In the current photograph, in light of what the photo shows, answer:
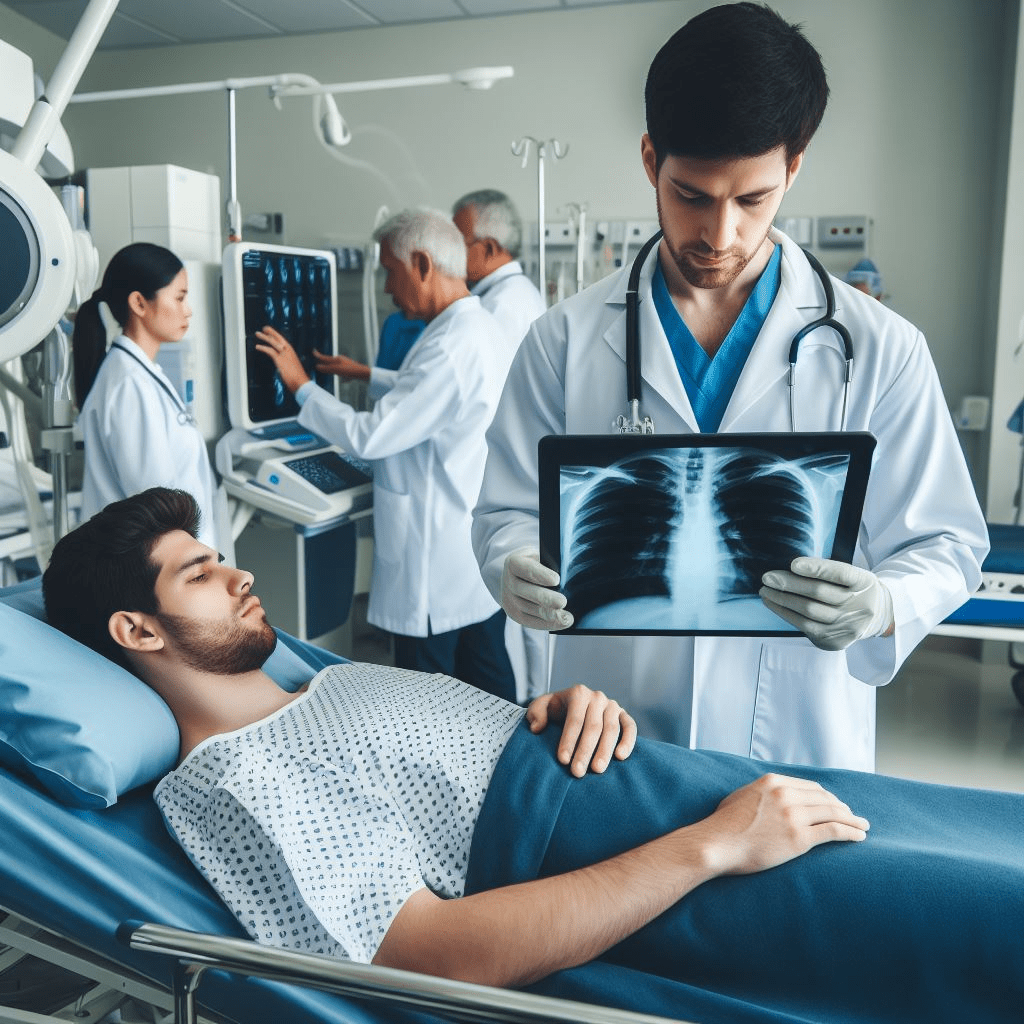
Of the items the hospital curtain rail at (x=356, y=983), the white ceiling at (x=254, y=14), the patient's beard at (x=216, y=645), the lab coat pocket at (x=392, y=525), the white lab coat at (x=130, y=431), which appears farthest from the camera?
the white ceiling at (x=254, y=14)

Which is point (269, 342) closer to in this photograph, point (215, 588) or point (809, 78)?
point (215, 588)

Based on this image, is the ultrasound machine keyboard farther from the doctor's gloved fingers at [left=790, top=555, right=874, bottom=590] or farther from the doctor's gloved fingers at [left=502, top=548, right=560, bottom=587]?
the doctor's gloved fingers at [left=790, top=555, right=874, bottom=590]

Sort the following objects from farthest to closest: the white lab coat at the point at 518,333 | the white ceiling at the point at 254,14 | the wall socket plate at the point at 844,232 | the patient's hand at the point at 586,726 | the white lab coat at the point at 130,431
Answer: the white ceiling at the point at 254,14 < the wall socket plate at the point at 844,232 < the white lab coat at the point at 518,333 < the white lab coat at the point at 130,431 < the patient's hand at the point at 586,726

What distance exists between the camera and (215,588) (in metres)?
1.34

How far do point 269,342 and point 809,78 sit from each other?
1984 mm

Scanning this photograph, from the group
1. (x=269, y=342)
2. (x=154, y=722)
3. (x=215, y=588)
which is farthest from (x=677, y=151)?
(x=269, y=342)

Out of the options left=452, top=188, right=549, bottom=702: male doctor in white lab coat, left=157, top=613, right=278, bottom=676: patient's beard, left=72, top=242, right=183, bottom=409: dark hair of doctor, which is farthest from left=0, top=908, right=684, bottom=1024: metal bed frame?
left=452, top=188, right=549, bottom=702: male doctor in white lab coat

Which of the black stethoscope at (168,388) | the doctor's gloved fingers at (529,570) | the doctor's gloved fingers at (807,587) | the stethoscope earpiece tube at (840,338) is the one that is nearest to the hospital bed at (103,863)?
the doctor's gloved fingers at (529,570)

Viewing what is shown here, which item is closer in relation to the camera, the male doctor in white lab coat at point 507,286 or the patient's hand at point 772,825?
the patient's hand at point 772,825

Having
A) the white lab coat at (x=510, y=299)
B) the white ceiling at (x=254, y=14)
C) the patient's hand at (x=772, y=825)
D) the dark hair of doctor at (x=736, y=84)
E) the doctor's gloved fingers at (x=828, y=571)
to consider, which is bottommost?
the patient's hand at (x=772, y=825)

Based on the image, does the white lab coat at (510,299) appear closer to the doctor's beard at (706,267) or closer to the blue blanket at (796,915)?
the doctor's beard at (706,267)

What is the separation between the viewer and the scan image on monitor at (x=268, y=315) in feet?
8.64

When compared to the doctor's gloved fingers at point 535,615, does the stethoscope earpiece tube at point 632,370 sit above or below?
above

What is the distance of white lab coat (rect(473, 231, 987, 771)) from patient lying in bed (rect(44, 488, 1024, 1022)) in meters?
0.09
